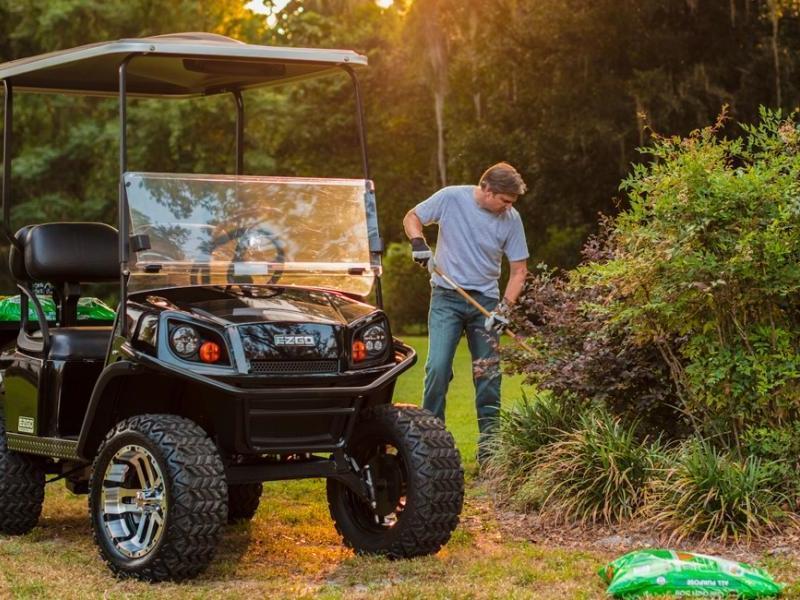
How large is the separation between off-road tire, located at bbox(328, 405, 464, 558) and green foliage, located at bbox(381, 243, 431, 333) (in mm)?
18457

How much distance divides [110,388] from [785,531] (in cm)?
287

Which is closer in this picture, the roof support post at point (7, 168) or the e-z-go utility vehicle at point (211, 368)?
the e-z-go utility vehicle at point (211, 368)

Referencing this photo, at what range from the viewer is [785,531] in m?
5.91

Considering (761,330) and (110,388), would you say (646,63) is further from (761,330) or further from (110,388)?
(110,388)

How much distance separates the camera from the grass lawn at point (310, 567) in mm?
5191

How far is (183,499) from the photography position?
521cm

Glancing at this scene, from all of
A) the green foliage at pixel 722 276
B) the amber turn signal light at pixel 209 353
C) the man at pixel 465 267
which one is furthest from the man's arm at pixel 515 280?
the amber turn signal light at pixel 209 353

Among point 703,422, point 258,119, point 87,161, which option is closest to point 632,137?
point 258,119

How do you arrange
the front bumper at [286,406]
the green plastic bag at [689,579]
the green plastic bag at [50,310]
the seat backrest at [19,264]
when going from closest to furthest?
the green plastic bag at [689,579]
the front bumper at [286,406]
the seat backrest at [19,264]
the green plastic bag at [50,310]

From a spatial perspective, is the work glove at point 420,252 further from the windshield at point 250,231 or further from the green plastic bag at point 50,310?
the green plastic bag at point 50,310

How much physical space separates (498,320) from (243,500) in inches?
65.1

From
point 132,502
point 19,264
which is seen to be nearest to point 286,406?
point 132,502

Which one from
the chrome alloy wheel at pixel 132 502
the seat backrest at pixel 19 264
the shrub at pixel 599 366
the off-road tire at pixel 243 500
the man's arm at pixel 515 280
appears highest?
the seat backrest at pixel 19 264

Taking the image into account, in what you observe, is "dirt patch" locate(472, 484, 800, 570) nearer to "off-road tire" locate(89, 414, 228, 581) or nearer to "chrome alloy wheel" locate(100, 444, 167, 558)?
"off-road tire" locate(89, 414, 228, 581)
